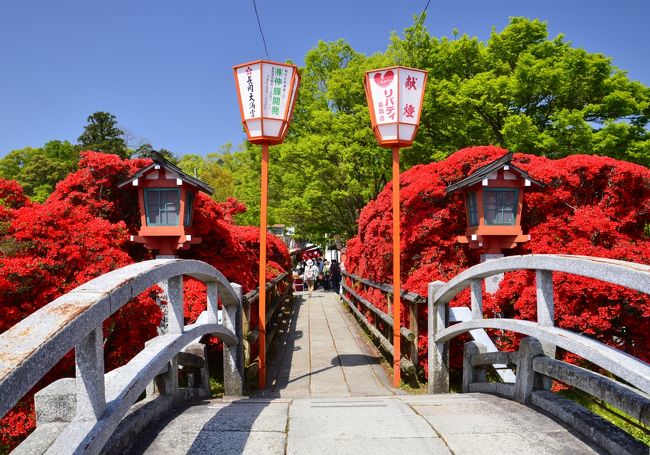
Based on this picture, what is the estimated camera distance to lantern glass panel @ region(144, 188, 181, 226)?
300 inches

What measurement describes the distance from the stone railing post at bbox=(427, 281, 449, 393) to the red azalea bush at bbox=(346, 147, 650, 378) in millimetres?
827

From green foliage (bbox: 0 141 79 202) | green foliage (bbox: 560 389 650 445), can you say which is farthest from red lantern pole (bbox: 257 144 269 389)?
green foliage (bbox: 0 141 79 202)

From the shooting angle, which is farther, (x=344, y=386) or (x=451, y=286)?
(x=344, y=386)

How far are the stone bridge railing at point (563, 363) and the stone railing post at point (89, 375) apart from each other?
223 centimetres

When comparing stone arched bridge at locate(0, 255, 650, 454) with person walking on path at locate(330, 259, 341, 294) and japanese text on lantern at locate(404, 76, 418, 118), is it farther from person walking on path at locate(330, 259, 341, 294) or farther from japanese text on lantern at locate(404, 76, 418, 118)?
person walking on path at locate(330, 259, 341, 294)

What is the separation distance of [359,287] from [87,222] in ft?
23.2

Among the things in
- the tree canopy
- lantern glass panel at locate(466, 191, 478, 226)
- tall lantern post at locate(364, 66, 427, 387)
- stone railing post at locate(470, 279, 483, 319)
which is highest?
the tree canopy

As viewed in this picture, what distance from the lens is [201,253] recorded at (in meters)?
8.59

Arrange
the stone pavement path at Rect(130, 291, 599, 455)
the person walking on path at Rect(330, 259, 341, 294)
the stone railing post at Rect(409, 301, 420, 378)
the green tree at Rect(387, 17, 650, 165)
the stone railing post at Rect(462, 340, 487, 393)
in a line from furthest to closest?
the person walking on path at Rect(330, 259, 341, 294)
the green tree at Rect(387, 17, 650, 165)
the stone railing post at Rect(409, 301, 420, 378)
the stone railing post at Rect(462, 340, 487, 393)
the stone pavement path at Rect(130, 291, 599, 455)

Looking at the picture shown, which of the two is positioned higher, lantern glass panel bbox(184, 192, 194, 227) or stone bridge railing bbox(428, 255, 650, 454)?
lantern glass panel bbox(184, 192, 194, 227)

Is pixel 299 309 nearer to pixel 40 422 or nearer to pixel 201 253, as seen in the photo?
pixel 201 253

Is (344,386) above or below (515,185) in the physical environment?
below

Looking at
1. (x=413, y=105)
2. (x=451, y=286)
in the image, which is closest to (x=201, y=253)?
(x=413, y=105)

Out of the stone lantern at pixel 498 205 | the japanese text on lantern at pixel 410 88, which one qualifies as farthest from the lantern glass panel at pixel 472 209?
the japanese text on lantern at pixel 410 88
